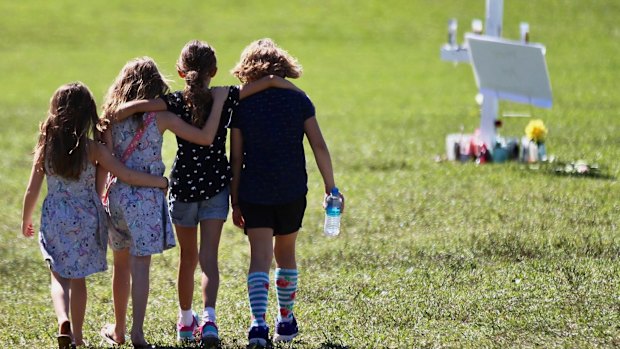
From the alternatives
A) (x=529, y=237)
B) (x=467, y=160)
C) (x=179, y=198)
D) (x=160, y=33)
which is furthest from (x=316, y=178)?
(x=160, y=33)

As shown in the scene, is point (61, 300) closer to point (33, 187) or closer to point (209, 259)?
point (33, 187)

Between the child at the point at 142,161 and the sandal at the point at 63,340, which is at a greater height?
the child at the point at 142,161

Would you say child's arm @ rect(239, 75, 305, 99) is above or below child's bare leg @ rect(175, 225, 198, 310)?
above

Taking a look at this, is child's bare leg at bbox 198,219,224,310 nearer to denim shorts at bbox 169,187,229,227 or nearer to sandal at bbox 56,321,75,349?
denim shorts at bbox 169,187,229,227

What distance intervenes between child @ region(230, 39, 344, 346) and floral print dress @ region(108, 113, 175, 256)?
0.43 m

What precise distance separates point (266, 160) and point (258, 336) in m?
0.97

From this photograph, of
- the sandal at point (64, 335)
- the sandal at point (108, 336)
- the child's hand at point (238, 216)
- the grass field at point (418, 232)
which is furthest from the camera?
the grass field at point (418, 232)

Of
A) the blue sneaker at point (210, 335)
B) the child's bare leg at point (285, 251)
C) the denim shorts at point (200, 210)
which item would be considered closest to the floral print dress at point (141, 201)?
the denim shorts at point (200, 210)

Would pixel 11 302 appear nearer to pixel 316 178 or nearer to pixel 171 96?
pixel 171 96

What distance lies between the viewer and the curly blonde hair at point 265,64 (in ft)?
21.4

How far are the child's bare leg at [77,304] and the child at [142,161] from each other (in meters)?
0.33

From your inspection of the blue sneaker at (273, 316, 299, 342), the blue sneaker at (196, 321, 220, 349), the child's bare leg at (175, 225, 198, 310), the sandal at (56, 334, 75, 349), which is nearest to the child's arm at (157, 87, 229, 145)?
the child's bare leg at (175, 225, 198, 310)

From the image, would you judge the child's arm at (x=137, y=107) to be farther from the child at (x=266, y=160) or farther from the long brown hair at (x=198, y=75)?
the child at (x=266, y=160)

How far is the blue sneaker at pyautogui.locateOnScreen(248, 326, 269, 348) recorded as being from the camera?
21.0ft
